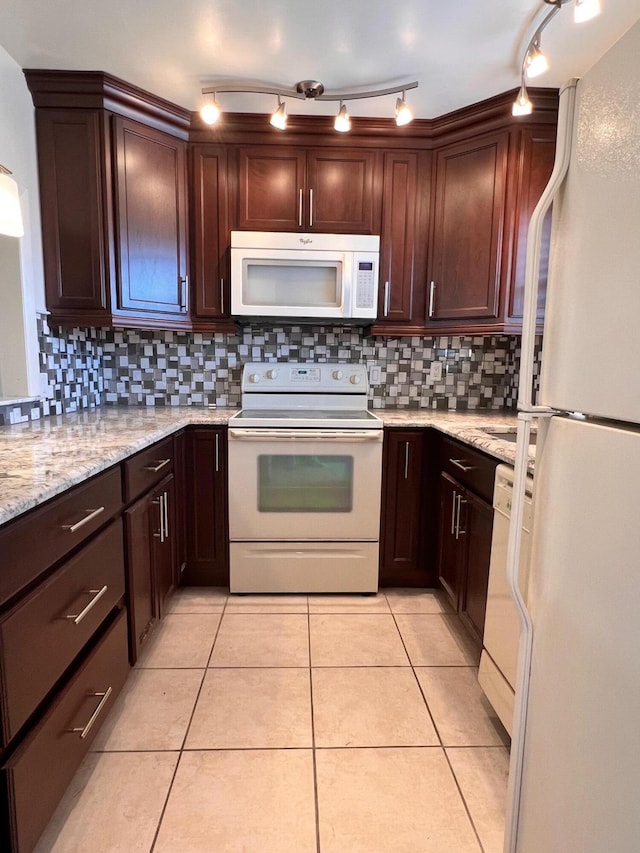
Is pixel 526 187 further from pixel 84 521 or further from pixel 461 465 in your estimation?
pixel 84 521

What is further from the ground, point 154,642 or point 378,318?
point 378,318

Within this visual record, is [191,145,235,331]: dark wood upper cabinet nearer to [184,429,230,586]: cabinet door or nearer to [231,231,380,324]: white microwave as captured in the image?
[231,231,380,324]: white microwave

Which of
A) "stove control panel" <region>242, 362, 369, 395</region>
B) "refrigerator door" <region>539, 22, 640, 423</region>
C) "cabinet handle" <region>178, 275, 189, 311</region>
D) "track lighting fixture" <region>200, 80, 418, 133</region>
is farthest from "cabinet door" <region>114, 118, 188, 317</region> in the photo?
"refrigerator door" <region>539, 22, 640, 423</region>

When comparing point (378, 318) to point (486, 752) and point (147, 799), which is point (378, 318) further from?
point (147, 799)

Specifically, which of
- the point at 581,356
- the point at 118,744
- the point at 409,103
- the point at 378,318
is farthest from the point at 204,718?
the point at 409,103

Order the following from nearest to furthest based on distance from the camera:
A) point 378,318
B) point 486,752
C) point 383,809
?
point 383,809
point 486,752
point 378,318

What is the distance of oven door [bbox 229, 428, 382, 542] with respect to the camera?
2.22 meters

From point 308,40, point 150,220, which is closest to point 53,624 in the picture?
point 150,220

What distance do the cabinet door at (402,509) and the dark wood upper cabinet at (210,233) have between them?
1.15 m

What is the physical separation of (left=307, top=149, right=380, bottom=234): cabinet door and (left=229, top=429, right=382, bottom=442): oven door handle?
105cm

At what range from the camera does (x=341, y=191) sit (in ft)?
7.82

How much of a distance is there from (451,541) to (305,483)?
727 millimetres

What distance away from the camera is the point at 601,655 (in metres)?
0.68

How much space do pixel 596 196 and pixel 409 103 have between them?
72.6 inches
